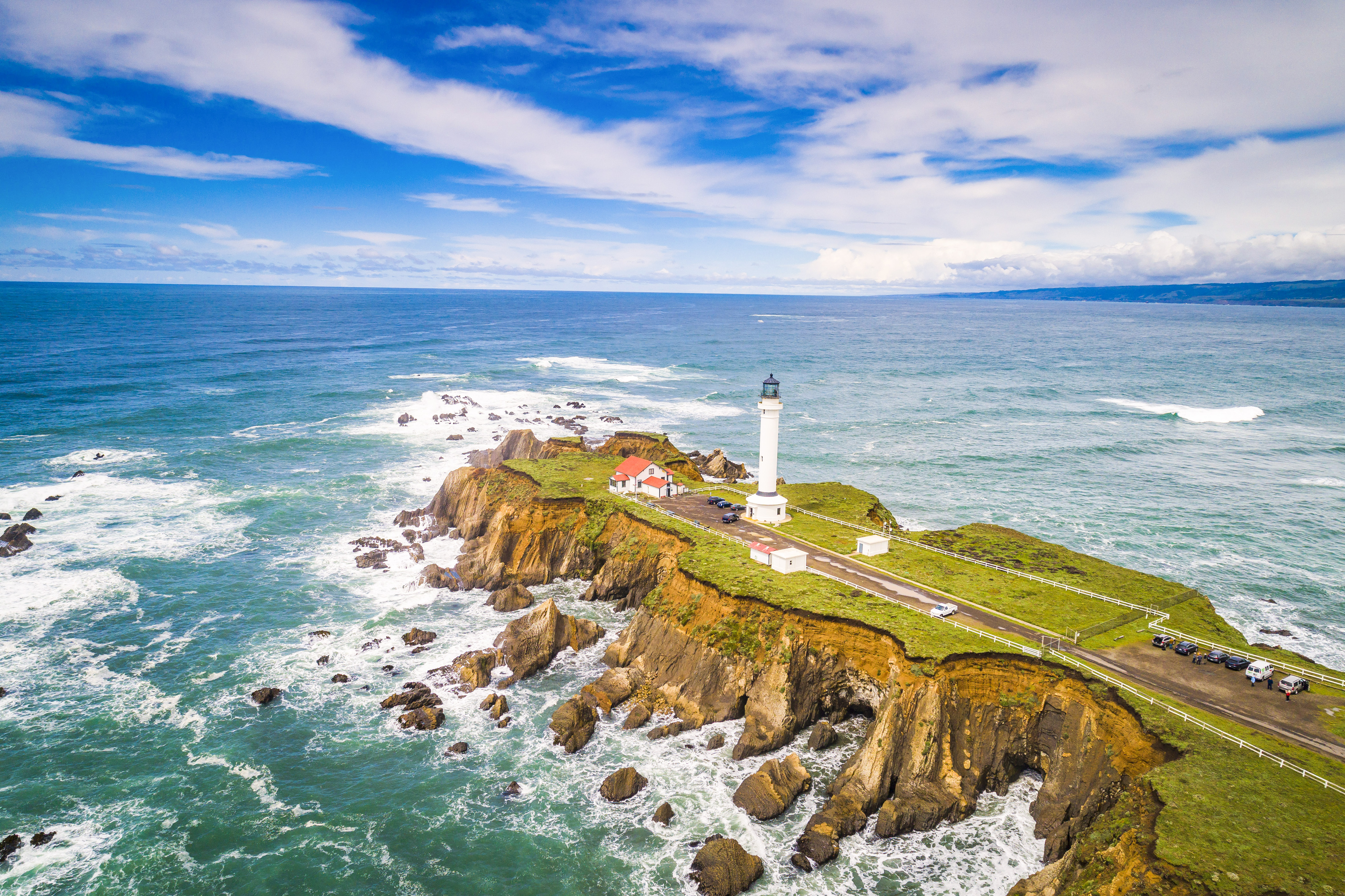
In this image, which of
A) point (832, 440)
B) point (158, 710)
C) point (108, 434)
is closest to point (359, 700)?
point (158, 710)

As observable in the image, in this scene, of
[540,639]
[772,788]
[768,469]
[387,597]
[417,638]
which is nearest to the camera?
[772,788]

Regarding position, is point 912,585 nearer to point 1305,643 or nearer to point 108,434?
point 1305,643

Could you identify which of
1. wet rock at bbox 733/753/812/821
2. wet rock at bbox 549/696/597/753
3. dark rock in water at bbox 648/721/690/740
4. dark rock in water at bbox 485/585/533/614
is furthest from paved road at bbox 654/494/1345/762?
dark rock in water at bbox 485/585/533/614

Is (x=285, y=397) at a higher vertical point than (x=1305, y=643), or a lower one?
higher

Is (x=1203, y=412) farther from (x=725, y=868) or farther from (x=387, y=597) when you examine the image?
(x=387, y=597)

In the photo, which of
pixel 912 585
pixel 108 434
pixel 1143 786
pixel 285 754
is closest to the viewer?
pixel 1143 786

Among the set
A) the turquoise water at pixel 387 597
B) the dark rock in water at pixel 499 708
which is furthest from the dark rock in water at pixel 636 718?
the dark rock in water at pixel 499 708

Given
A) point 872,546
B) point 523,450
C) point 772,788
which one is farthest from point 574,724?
point 523,450

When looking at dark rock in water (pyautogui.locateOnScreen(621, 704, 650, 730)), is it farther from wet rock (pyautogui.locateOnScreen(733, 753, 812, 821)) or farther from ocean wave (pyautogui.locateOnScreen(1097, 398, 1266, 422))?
ocean wave (pyautogui.locateOnScreen(1097, 398, 1266, 422))
